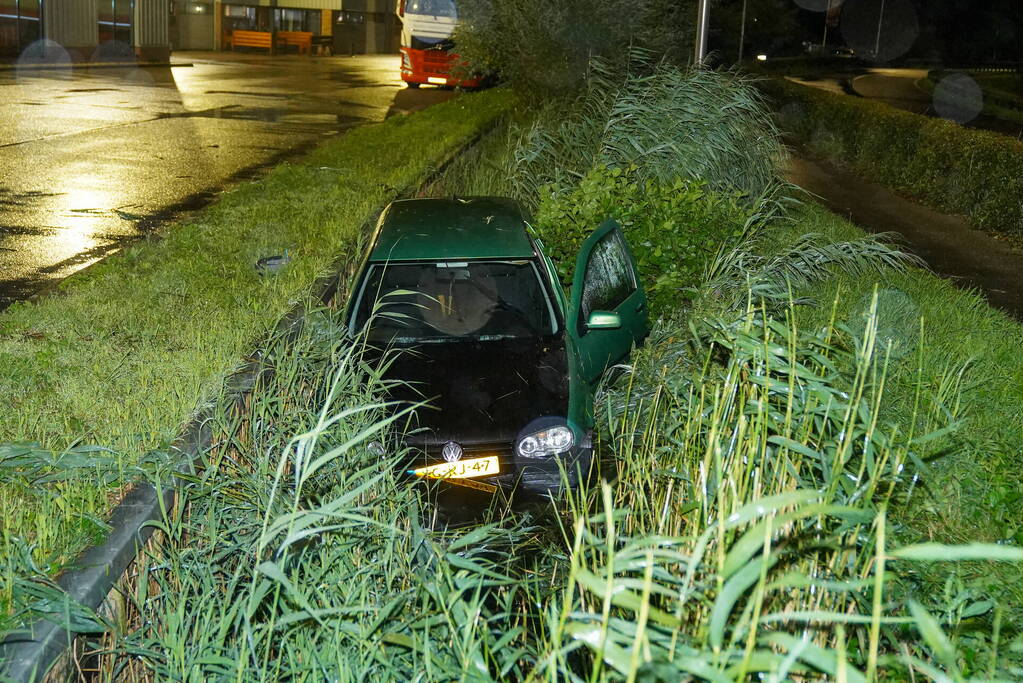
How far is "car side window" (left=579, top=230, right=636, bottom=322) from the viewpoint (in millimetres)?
6281

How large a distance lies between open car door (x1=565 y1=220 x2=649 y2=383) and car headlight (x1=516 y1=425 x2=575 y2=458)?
27.0 inches

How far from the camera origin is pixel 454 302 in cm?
621

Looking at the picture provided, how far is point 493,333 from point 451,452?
1113 mm

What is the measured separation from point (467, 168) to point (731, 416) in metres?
10.0

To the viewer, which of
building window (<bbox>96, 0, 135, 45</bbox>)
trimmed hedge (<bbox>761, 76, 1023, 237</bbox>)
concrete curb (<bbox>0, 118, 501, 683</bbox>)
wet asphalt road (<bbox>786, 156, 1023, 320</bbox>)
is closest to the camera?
concrete curb (<bbox>0, 118, 501, 683</bbox>)

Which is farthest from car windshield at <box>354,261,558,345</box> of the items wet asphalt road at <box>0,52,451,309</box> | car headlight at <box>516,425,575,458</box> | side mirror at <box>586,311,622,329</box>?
wet asphalt road at <box>0,52,451,309</box>

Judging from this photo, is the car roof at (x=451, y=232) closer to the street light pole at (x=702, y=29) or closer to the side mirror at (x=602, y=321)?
the side mirror at (x=602, y=321)

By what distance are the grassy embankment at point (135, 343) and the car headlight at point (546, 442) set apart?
1.53 metres

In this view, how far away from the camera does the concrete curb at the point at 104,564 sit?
118 inches

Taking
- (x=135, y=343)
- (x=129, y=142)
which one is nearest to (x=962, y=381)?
(x=135, y=343)

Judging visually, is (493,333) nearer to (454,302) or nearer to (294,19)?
(454,302)

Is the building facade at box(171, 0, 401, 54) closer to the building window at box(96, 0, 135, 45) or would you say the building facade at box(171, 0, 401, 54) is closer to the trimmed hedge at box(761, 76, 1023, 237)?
the building window at box(96, 0, 135, 45)

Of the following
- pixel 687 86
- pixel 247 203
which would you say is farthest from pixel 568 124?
pixel 247 203

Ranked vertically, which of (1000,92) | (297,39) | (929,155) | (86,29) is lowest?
(929,155)
